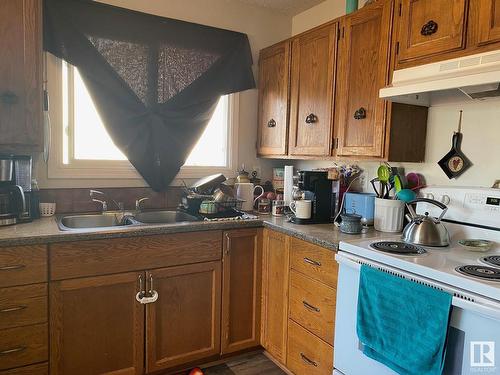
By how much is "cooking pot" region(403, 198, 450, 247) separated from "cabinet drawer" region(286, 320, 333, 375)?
2.21 ft

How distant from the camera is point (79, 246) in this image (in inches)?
71.7

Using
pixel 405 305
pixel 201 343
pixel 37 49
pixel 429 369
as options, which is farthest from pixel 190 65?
pixel 429 369

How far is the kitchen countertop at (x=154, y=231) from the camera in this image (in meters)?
1.72

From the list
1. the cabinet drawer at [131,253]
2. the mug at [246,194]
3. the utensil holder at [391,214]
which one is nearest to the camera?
the cabinet drawer at [131,253]

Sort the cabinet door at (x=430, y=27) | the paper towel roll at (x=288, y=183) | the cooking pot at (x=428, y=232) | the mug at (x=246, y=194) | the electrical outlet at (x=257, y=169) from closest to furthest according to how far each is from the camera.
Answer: the cabinet door at (x=430, y=27) < the cooking pot at (x=428, y=232) < the paper towel roll at (x=288, y=183) < the mug at (x=246, y=194) < the electrical outlet at (x=257, y=169)

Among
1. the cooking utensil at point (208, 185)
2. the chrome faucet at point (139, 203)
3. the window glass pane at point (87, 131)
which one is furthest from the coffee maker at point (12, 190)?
the cooking utensil at point (208, 185)

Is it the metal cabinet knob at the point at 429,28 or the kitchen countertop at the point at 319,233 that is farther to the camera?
the kitchen countertop at the point at 319,233

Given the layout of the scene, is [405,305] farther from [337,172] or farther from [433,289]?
[337,172]

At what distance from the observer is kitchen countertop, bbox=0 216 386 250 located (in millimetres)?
1719

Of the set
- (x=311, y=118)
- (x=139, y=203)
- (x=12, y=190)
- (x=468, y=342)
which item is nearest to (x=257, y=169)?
(x=311, y=118)

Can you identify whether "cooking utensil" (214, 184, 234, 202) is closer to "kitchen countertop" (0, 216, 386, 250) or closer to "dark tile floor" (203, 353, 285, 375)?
"kitchen countertop" (0, 216, 386, 250)

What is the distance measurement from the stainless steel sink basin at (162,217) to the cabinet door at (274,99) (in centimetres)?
84

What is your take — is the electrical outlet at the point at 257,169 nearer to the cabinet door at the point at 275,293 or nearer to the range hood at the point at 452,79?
the cabinet door at the point at 275,293

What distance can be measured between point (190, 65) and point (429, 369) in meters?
2.32
